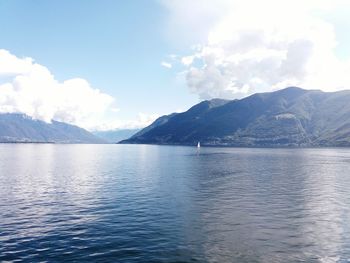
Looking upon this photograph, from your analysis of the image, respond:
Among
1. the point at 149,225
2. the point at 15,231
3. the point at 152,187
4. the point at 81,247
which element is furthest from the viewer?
the point at 152,187

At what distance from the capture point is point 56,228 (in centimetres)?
5878

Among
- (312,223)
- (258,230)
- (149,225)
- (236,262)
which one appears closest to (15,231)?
(149,225)

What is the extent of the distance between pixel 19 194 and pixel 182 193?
4598cm

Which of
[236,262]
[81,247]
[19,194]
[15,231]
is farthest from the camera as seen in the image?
[19,194]

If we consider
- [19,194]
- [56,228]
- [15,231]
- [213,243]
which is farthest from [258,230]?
[19,194]

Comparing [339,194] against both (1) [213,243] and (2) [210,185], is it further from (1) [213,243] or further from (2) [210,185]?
(1) [213,243]

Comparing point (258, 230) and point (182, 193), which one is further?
point (182, 193)

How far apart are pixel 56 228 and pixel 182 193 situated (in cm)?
4508

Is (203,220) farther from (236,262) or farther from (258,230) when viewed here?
(236,262)

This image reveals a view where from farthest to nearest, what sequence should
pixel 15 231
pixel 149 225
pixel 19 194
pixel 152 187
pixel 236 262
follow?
pixel 152 187 < pixel 19 194 < pixel 149 225 < pixel 15 231 < pixel 236 262

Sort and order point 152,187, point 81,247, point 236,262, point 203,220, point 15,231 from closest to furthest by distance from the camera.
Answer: point 236,262, point 81,247, point 15,231, point 203,220, point 152,187

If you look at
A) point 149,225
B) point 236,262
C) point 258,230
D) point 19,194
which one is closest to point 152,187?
point 19,194

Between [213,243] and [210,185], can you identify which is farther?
[210,185]

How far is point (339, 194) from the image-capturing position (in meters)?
98.6
